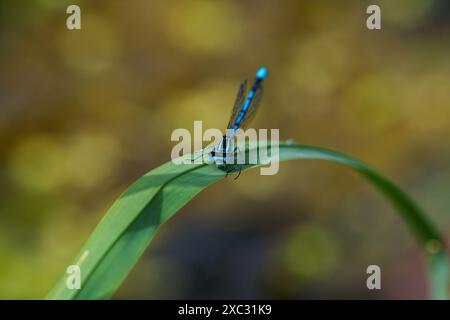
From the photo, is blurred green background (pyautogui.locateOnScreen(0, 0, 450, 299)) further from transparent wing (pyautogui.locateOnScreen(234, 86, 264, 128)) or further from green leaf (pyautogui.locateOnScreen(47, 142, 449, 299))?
→ green leaf (pyautogui.locateOnScreen(47, 142, 449, 299))

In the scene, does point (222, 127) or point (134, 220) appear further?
point (222, 127)

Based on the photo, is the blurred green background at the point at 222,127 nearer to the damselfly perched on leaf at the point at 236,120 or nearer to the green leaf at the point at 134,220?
the damselfly perched on leaf at the point at 236,120

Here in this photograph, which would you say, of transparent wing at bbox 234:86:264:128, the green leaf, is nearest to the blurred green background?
transparent wing at bbox 234:86:264:128

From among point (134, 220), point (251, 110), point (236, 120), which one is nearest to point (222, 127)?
point (251, 110)

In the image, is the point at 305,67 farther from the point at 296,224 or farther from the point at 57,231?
the point at 57,231

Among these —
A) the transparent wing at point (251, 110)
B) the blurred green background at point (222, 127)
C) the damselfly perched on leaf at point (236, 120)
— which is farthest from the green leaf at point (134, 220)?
the blurred green background at point (222, 127)

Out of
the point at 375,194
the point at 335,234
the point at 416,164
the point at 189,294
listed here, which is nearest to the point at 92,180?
the point at 189,294

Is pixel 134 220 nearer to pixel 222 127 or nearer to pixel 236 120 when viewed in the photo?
pixel 236 120
